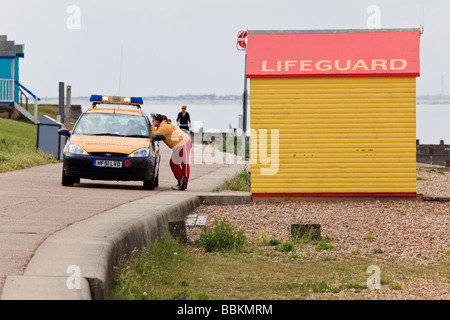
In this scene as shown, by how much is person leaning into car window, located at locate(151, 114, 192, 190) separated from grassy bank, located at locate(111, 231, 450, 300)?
555 cm

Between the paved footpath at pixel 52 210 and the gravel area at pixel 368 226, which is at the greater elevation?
the paved footpath at pixel 52 210

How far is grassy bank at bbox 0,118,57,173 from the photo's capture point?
2109 centimetres

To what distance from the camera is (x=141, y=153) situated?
16.1 meters

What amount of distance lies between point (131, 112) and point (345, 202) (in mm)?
4931

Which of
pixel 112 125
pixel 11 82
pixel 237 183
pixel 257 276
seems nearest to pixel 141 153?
pixel 112 125

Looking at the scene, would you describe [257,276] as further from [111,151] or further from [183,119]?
[183,119]

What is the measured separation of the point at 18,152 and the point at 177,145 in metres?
8.74

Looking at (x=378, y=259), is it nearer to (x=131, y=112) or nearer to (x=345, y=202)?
(x=345, y=202)

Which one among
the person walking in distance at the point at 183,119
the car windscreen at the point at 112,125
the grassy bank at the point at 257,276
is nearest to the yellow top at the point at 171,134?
the car windscreen at the point at 112,125

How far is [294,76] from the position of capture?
15.9 metres

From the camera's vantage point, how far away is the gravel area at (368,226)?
1075cm

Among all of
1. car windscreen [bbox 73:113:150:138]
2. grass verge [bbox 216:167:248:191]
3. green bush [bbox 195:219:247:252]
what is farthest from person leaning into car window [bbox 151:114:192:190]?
green bush [bbox 195:219:247:252]

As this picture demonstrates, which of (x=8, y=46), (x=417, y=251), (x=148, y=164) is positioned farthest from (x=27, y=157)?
(x=8, y=46)

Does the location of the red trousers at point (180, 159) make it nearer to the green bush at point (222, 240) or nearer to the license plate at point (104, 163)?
the license plate at point (104, 163)
